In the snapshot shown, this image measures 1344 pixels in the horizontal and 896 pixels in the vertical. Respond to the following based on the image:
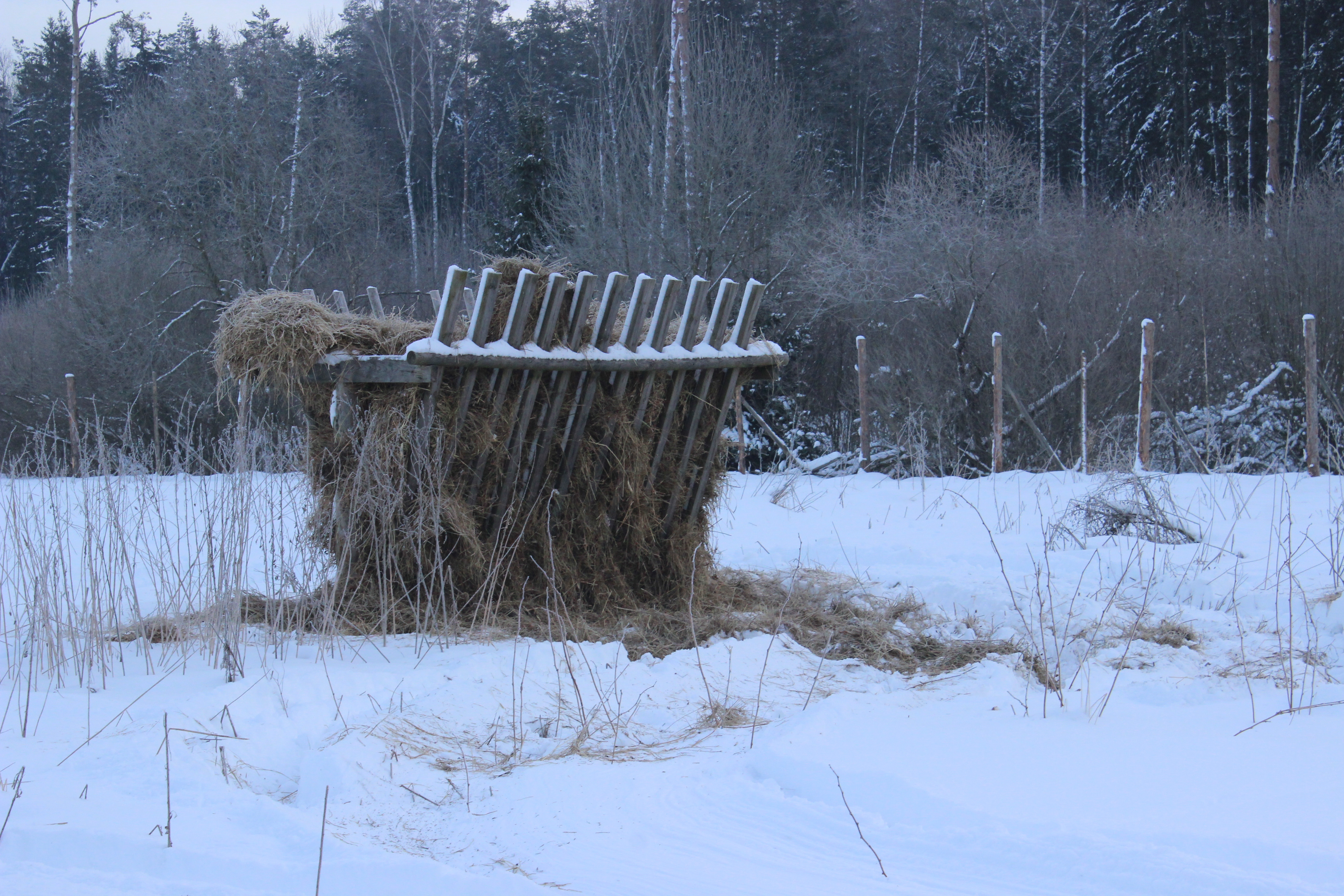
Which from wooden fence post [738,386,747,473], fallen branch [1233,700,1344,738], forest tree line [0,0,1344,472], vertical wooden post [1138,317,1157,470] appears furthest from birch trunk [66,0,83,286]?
fallen branch [1233,700,1344,738]

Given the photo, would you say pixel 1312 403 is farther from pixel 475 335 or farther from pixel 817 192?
pixel 817 192

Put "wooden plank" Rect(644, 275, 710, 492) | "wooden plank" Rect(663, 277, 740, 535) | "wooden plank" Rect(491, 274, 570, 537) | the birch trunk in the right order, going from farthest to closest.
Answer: the birch trunk → "wooden plank" Rect(663, 277, 740, 535) → "wooden plank" Rect(644, 275, 710, 492) → "wooden plank" Rect(491, 274, 570, 537)

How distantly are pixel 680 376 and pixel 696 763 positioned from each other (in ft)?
7.82

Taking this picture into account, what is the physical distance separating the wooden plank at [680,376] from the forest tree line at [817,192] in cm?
659

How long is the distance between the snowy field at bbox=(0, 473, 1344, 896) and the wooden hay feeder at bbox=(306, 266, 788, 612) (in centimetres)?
75

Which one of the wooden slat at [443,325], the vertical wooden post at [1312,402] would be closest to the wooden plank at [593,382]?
the wooden slat at [443,325]

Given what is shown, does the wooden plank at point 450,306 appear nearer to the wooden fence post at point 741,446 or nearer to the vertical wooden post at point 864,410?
the wooden fence post at point 741,446

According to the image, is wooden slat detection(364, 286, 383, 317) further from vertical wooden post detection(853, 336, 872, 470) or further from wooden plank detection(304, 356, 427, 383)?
vertical wooden post detection(853, 336, 872, 470)

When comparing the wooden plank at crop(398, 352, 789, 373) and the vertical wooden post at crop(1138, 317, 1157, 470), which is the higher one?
the wooden plank at crop(398, 352, 789, 373)

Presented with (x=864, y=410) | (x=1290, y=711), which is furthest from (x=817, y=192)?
(x=1290, y=711)

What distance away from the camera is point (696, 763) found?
2854 mm

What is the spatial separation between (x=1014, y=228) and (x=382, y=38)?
19.8m

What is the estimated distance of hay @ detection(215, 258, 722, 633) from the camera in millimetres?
4164

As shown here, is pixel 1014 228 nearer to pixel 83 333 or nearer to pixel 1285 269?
pixel 1285 269
